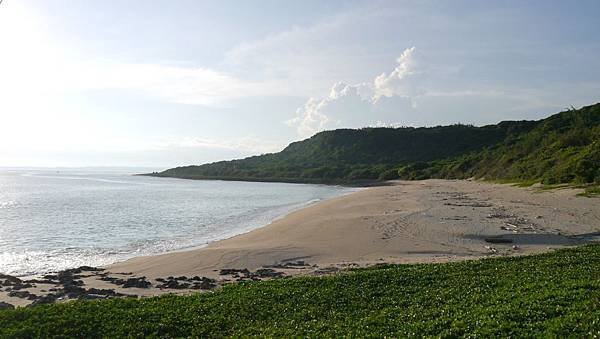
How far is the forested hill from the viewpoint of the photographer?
2443 inches

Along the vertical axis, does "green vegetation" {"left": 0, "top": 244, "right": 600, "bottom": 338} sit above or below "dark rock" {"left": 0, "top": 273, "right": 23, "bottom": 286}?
above

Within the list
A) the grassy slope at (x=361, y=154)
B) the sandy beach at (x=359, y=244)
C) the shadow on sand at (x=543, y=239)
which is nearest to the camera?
the sandy beach at (x=359, y=244)

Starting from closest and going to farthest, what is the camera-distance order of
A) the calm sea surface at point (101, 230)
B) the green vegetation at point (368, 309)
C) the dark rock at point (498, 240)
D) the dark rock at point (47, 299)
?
1. the green vegetation at point (368, 309)
2. the dark rock at point (47, 299)
3. the dark rock at point (498, 240)
4. the calm sea surface at point (101, 230)

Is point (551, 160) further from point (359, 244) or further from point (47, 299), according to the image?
point (47, 299)

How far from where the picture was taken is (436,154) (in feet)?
495

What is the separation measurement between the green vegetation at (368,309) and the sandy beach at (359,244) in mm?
4294

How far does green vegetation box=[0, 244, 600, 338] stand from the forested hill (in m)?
37.7

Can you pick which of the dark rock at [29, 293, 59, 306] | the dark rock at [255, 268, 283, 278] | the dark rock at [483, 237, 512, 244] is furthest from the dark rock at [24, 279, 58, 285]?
the dark rock at [483, 237, 512, 244]

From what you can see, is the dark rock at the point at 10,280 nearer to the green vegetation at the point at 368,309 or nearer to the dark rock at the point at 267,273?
the green vegetation at the point at 368,309

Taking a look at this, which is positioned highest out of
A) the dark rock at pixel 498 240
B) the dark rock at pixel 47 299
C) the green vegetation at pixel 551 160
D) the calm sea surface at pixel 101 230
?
the green vegetation at pixel 551 160

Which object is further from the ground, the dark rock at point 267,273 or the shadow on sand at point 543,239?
the shadow on sand at point 543,239

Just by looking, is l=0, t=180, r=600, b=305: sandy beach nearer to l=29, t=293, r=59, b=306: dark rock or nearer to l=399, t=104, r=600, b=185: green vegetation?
l=29, t=293, r=59, b=306: dark rock

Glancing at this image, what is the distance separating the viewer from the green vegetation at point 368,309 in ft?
29.0

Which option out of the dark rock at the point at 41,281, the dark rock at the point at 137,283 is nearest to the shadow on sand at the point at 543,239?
the dark rock at the point at 137,283
